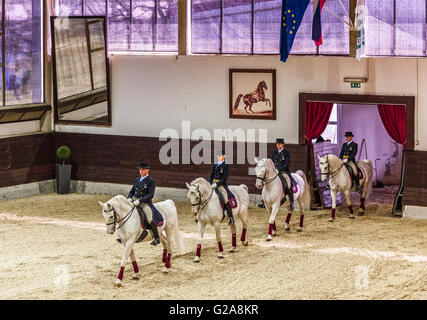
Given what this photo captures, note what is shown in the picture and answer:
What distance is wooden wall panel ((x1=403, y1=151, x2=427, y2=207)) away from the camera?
2017 cm

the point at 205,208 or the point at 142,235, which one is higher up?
the point at 205,208

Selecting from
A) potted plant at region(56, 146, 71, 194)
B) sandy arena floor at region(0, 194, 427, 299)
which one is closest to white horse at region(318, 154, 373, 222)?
sandy arena floor at region(0, 194, 427, 299)

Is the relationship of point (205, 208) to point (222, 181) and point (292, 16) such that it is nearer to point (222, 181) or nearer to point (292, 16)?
point (222, 181)

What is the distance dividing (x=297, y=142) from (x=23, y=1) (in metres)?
8.23

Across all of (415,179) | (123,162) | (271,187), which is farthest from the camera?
(123,162)

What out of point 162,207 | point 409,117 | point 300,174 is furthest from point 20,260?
point 409,117

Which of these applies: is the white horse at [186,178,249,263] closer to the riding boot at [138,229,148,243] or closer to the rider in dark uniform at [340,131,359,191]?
the riding boot at [138,229,148,243]

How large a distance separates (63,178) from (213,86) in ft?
16.8

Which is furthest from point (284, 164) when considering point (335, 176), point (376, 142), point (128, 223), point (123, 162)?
point (376, 142)

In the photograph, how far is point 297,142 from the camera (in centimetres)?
2155

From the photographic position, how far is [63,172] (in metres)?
24.0

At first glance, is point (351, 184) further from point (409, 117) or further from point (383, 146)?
point (383, 146)

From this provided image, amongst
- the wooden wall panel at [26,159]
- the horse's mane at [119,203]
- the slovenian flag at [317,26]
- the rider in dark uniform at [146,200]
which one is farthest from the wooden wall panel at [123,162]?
the horse's mane at [119,203]

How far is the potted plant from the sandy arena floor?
111 inches
